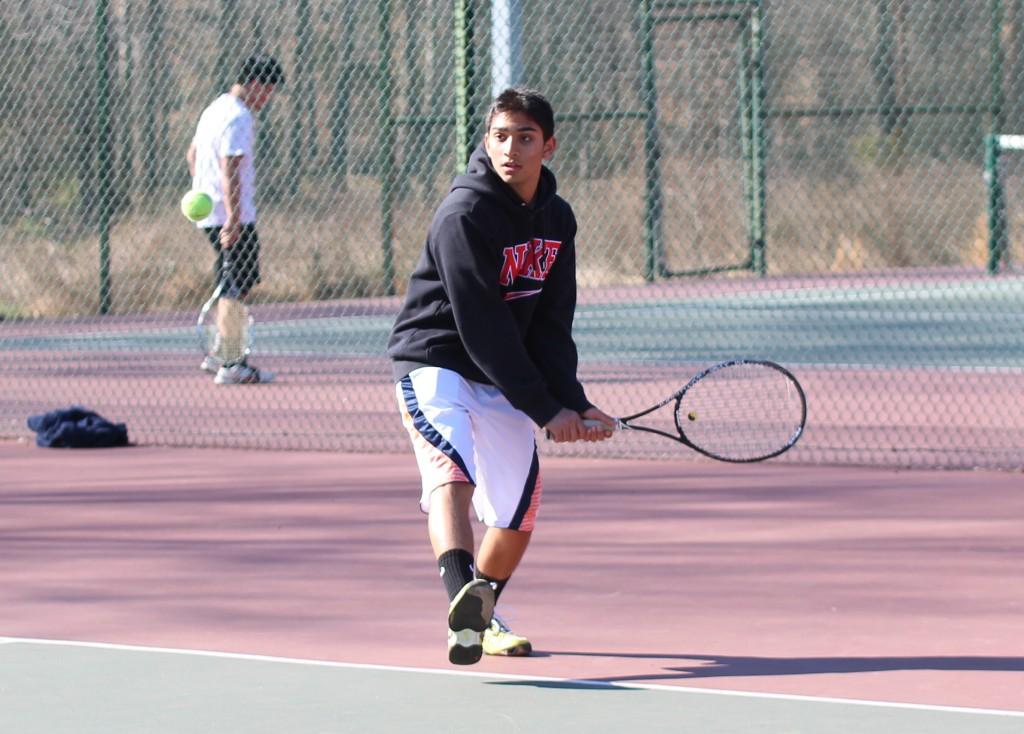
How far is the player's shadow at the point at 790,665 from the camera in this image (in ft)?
14.7

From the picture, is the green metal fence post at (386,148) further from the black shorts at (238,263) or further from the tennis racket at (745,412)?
the tennis racket at (745,412)

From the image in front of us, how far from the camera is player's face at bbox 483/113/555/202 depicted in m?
4.50

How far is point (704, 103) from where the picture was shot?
18000mm

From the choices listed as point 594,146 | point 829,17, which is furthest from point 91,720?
point 829,17

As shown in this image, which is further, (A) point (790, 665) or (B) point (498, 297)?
(A) point (790, 665)

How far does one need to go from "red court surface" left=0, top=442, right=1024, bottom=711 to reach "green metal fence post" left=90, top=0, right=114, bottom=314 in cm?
525

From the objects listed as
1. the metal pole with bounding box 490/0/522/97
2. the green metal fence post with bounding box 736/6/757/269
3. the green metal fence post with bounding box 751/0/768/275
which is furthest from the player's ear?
the green metal fence post with bounding box 736/6/757/269

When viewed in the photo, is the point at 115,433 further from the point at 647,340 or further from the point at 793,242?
the point at 793,242

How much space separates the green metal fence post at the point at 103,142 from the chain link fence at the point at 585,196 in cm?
5

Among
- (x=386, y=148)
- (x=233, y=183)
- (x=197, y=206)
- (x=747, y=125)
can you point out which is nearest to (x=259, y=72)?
(x=233, y=183)

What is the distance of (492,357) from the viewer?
4414mm

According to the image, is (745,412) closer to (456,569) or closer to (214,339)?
(456,569)

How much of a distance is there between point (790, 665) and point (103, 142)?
373 inches

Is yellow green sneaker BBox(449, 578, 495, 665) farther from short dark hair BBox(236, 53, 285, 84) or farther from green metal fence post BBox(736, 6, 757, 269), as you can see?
green metal fence post BBox(736, 6, 757, 269)
